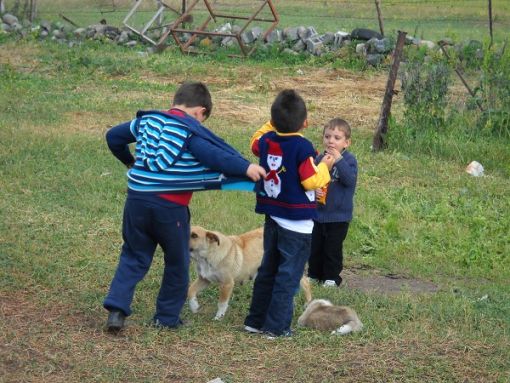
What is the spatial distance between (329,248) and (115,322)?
2.13 meters

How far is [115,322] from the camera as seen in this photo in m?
5.92

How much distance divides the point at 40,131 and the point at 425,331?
7042 mm

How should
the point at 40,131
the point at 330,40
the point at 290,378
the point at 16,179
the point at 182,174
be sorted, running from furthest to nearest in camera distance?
the point at 330,40, the point at 40,131, the point at 16,179, the point at 182,174, the point at 290,378

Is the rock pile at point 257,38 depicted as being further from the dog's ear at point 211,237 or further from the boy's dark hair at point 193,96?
the boy's dark hair at point 193,96

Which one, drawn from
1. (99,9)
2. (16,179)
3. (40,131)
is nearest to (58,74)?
(40,131)

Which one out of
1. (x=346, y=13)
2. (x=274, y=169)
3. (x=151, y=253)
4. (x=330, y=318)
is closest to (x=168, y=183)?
(x=151, y=253)

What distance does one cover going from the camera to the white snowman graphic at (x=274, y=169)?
19.2ft

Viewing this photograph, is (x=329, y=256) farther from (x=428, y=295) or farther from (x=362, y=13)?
(x=362, y=13)

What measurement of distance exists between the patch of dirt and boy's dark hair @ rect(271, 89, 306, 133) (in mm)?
1917

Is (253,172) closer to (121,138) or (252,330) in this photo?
(121,138)

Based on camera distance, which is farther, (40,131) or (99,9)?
(99,9)

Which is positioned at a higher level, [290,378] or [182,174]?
[182,174]

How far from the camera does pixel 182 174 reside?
19.2ft

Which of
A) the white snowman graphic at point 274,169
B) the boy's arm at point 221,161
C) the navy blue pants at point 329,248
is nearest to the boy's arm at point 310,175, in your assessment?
the white snowman graphic at point 274,169
